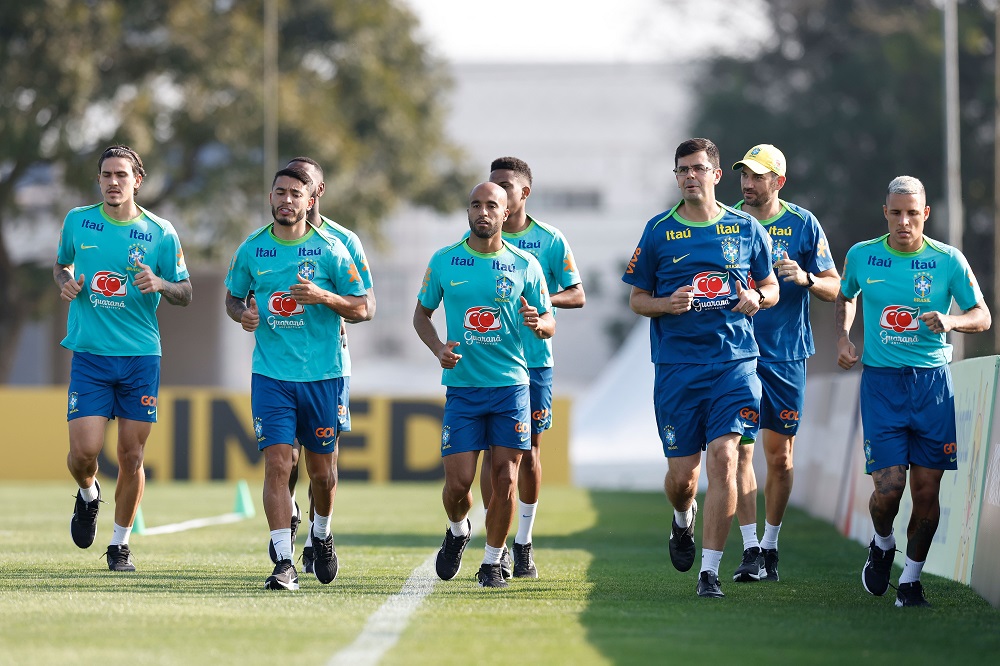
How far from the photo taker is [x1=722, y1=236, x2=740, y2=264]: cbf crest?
9188 millimetres

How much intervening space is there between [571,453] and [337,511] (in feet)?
28.4

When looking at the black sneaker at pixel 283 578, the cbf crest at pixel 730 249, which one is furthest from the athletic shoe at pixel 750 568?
the black sneaker at pixel 283 578

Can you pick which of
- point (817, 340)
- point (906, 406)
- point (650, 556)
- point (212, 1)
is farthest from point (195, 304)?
point (906, 406)

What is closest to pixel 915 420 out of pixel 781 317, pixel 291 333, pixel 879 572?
pixel 879 572

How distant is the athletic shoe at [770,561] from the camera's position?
1041 cm

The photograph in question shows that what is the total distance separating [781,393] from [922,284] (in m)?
1.66

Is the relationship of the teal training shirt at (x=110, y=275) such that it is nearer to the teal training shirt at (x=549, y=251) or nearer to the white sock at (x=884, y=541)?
the teal training shirt at (x=549, y=251)

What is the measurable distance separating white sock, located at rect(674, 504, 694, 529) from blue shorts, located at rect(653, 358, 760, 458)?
1.83ft

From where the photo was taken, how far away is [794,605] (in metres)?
8.80

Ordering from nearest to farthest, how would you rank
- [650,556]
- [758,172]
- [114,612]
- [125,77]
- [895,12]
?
[114,612], [758,172], [650,556], [125,77], [895,12]

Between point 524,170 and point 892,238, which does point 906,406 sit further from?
point 524,170

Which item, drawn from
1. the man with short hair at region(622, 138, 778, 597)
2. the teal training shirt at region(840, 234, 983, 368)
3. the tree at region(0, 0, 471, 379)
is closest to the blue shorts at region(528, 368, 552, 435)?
the man with short hair at region(622, 138, 778, 597)

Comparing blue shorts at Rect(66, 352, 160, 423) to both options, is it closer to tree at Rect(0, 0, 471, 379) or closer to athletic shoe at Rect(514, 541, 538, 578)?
athletic shoe at Rect(514, 541, 538, 578)

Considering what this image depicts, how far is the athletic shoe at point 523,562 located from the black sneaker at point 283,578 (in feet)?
5.50
